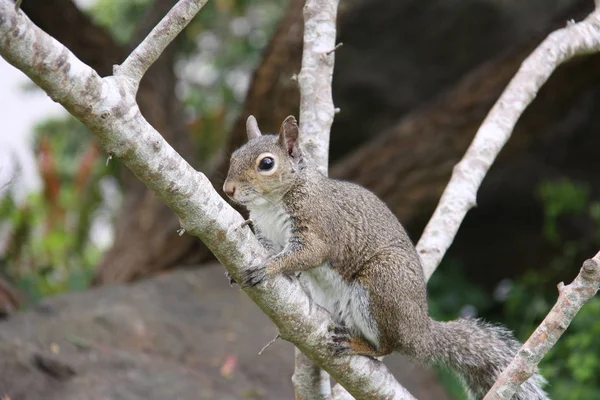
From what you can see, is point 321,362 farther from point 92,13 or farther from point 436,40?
point 92,13

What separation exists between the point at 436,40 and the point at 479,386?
5203 millimetres

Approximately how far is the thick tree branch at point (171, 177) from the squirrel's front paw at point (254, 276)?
2 cm

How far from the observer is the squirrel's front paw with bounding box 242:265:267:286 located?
2453 millimetres

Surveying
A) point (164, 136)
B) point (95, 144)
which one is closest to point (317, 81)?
point (164, 136)

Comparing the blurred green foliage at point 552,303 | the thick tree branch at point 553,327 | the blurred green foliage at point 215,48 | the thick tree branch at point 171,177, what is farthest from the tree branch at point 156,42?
the blurred green foliage at point 215,48

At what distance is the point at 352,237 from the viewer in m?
3.07

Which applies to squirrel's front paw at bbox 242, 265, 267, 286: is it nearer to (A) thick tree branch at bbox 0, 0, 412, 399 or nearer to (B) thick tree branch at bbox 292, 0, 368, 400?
(A) thick tree branch at bbox 0, 0, 412, 399

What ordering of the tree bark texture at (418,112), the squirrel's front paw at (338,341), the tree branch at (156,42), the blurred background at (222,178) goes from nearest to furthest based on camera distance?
the tree branch at (156,42) → the squirrel's front paw at (338,341) → the blurred background at (222,178) → the tree bark texture at (418,112)

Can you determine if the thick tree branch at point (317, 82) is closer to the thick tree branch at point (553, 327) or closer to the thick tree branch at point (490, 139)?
the thick tree branch at point (490, 139)

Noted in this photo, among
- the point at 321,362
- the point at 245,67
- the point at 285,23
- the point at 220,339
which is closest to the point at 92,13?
the point at 245,67

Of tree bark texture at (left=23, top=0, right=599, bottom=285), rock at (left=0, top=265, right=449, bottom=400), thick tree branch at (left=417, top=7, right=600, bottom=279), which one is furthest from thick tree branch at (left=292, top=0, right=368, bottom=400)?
rock at (left=0, top=265, right=449, bottom=400)

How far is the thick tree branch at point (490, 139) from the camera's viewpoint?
11.2 ft

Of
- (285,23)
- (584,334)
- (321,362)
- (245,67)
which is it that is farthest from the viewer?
(245,67)

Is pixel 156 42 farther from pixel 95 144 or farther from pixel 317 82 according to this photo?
pixel 95 144
